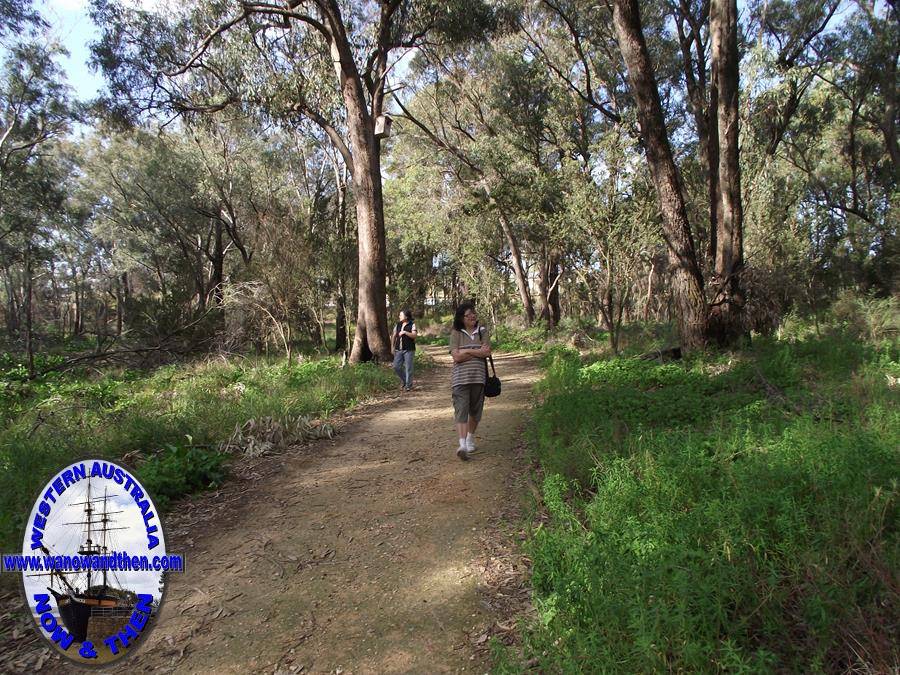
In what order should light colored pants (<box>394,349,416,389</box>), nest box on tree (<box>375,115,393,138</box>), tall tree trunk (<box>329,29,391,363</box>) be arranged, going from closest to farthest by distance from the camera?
light colored pants (<box>394,349,416,389</box>) → tall tree trunk (<box>329,29,391,363</box>) → nest box on tree (<box>375,115,393,138</box>)

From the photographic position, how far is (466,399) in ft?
17.6

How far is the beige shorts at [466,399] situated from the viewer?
5387mm

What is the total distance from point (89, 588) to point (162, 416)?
5521 mm

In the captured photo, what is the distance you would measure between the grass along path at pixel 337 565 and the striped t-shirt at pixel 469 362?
920 millimetres

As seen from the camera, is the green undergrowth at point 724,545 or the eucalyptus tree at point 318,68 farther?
the eucalyptus tree at point 318,68

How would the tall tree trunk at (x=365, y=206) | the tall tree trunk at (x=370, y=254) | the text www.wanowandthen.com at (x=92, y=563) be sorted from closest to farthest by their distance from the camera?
the text www.wanowandthen.com at (x=92, y=563) → the tall tree trunk at (x=365, y=206) → the tall tree trunk at (x=370, y=254)

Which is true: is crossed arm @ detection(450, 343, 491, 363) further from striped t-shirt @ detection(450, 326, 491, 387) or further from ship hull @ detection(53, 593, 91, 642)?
ship hull @ detection(53, 593, 91, 642)

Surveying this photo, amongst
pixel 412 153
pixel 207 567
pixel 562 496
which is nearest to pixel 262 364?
pixel 207 567

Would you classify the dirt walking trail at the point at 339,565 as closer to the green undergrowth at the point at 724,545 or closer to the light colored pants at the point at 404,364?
the green undergrowth at the point at 724,545

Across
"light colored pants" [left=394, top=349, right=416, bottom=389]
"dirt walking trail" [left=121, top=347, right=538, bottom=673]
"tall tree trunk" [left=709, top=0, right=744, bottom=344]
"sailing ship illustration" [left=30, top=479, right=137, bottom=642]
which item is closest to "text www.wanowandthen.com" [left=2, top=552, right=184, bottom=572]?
"sailing ship illustration" [left=30, top=479, right=137, bottom=642]

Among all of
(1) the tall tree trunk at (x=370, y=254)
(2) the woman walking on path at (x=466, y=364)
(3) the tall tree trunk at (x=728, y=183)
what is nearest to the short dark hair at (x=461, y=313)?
(2) the woman walking on path at (x=466, y=364)

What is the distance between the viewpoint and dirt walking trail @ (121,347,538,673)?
8.36ft

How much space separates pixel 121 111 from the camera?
44.1ft

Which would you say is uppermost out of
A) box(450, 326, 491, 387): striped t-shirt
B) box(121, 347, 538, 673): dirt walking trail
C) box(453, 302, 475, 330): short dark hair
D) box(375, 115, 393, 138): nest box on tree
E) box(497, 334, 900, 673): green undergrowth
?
box(375, 115, 393, 138): nest box on tree
